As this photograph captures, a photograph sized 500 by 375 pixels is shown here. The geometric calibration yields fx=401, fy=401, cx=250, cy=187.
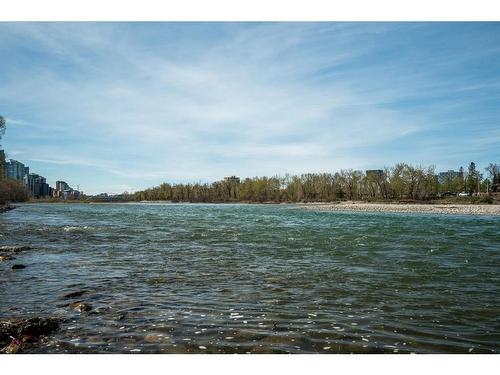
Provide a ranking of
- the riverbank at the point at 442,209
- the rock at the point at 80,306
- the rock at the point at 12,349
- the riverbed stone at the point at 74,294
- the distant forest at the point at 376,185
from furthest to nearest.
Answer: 1. the distant forest at the point at 376,185
2. the riverbank at the point at 442,209
3. the riverbed stone at the point at 74,294
4. the rock at the point at 80,306
5. the rock at the point at 12,349

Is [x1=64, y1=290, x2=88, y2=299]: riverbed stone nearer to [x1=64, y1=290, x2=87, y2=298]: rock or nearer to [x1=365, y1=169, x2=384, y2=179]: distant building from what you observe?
[x1=64, y1=290, x2=87, y2=298]: rock

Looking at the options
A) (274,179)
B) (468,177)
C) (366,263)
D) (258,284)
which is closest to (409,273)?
(366,263)

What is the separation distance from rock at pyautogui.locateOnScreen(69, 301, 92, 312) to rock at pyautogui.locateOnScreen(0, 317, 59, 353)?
91 centimetres

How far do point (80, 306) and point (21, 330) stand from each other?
1789mm

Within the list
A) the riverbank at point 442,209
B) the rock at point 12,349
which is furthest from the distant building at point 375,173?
the rock at point 12,349

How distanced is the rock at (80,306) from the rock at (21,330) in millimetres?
910

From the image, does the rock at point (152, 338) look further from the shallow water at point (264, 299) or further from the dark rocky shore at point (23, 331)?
the dark rocky shore at point (23, 331)

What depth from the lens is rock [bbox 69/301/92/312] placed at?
8.07 metres

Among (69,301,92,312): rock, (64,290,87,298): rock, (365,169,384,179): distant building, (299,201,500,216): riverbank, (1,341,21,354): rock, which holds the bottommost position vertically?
(64,290,87,298): rock

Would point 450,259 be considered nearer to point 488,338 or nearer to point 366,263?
point 366,263

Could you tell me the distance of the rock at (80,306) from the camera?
8.07 meters

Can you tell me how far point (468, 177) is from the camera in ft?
413

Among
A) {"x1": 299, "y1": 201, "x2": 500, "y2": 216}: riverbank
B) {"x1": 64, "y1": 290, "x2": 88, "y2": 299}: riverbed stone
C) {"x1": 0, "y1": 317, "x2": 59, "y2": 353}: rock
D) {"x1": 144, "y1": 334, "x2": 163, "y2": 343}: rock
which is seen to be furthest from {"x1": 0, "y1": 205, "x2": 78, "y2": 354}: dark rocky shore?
{"x1": 299, "y1": 201, "x2": 500, "y2": 216}: riverbank
